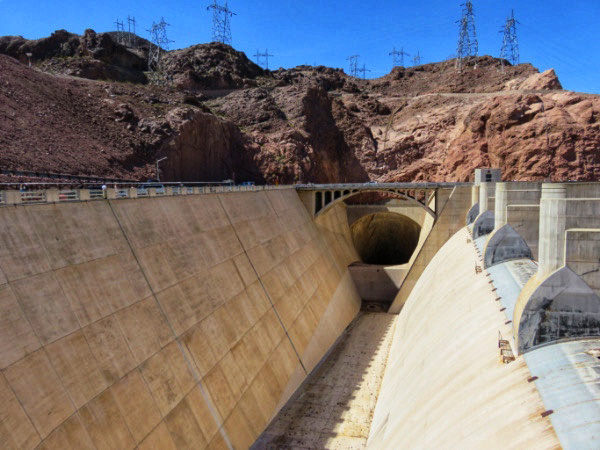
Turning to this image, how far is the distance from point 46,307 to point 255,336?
1055 cm

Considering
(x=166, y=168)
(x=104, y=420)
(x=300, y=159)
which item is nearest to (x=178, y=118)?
(x=166, y=168)

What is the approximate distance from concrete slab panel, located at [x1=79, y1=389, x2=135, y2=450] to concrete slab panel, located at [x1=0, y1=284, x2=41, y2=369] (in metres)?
2.21

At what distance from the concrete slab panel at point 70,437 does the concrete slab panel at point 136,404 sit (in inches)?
52.0

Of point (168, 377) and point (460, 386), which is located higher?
point (460, 386)

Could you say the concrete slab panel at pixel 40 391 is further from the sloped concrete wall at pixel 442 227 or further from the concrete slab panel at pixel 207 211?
the sloped concrete wall at pixel 442 227

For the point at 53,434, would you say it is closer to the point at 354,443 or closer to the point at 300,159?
the point at 354,443

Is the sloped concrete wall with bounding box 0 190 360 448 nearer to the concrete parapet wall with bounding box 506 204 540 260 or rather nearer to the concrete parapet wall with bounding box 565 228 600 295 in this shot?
the concrete parapet wall with bounding box 565 228 600 295

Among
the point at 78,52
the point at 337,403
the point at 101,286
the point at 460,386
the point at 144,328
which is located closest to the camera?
the point at 460,386

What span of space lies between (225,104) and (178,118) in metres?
18.7

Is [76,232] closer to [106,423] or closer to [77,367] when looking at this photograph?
[77,367]

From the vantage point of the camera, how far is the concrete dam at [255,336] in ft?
35.1

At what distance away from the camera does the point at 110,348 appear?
1327 cm

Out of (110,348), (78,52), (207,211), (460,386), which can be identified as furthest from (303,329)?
(78,52)

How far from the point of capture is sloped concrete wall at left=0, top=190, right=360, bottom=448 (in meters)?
11.2
